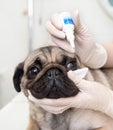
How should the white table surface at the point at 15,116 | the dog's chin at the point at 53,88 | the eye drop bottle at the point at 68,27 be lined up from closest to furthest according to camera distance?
the dog's chin at the point at 53,88 → the eye drop bottle at the point at 68,27 → the white table surface at the point at 15,116

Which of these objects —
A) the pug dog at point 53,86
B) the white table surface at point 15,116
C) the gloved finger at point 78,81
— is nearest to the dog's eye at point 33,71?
the pug dog at point 53,86

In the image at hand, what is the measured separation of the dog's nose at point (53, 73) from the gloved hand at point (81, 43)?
132 millimetres

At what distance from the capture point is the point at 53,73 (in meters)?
0.83

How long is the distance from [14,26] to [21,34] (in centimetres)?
6

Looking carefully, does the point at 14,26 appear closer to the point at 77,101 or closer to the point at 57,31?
the point at 57,31

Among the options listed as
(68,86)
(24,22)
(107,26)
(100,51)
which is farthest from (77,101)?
(24,22)

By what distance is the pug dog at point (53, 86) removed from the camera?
0.83 metres

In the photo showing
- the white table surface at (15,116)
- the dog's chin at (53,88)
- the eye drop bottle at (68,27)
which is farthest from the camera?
the white table surface at (15,116)

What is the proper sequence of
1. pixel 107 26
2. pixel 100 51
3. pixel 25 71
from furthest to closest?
pixel 107 26 → pixel 100 51 → pixel 25 71

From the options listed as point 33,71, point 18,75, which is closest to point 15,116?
point 18,75

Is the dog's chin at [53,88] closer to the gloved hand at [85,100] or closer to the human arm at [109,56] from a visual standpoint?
the gloved hand at [85,100]

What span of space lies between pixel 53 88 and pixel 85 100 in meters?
0.14

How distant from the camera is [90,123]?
962 millimetres

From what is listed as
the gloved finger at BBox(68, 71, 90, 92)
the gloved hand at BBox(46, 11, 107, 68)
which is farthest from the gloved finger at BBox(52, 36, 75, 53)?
the gloved finger at BBox(68, 71, 90, 92)
